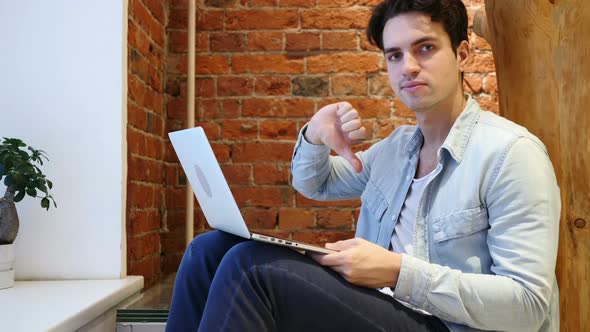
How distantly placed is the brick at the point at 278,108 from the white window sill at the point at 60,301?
87cm

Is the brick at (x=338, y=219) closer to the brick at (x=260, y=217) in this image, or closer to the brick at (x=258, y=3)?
the brick at (x=260, y=217)

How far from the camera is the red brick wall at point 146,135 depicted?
2113mm

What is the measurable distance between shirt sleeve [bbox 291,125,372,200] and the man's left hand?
534mm

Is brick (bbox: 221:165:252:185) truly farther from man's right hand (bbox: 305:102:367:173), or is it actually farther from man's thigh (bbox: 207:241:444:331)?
man's thigh (bbox: 207:241:444:331)

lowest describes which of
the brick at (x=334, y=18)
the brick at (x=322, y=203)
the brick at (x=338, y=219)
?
the brick at (x=338, y=219)

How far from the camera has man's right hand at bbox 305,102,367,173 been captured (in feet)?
4.74

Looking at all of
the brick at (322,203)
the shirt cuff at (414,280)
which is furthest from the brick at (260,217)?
the shirt cuff at (414,280)

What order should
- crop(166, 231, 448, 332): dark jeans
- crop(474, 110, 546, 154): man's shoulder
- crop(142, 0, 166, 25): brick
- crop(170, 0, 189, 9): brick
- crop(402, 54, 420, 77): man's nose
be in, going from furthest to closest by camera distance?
crop(170, 0, 189, 9): brick, crop(142, 0, 166, 25): brick, crop(402, 54, 420, 77): man's nose, crop(474, 110, 546, 154): man's shoulder, crop(166, 231, 448, 332): dark jeans

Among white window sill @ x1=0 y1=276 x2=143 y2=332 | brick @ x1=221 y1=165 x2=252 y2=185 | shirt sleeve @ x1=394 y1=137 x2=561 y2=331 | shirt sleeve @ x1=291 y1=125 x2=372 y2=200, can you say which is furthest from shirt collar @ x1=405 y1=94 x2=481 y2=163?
brick @ x1=221 y1=165 x2=252 y2=185

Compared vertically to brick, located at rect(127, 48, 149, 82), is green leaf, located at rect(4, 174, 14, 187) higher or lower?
lower

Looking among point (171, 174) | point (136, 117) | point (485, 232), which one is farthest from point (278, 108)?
point (485, 232)

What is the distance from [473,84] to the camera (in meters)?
2.52

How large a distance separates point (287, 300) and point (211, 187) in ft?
0.92

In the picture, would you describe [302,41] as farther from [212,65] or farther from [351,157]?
[351,157]
